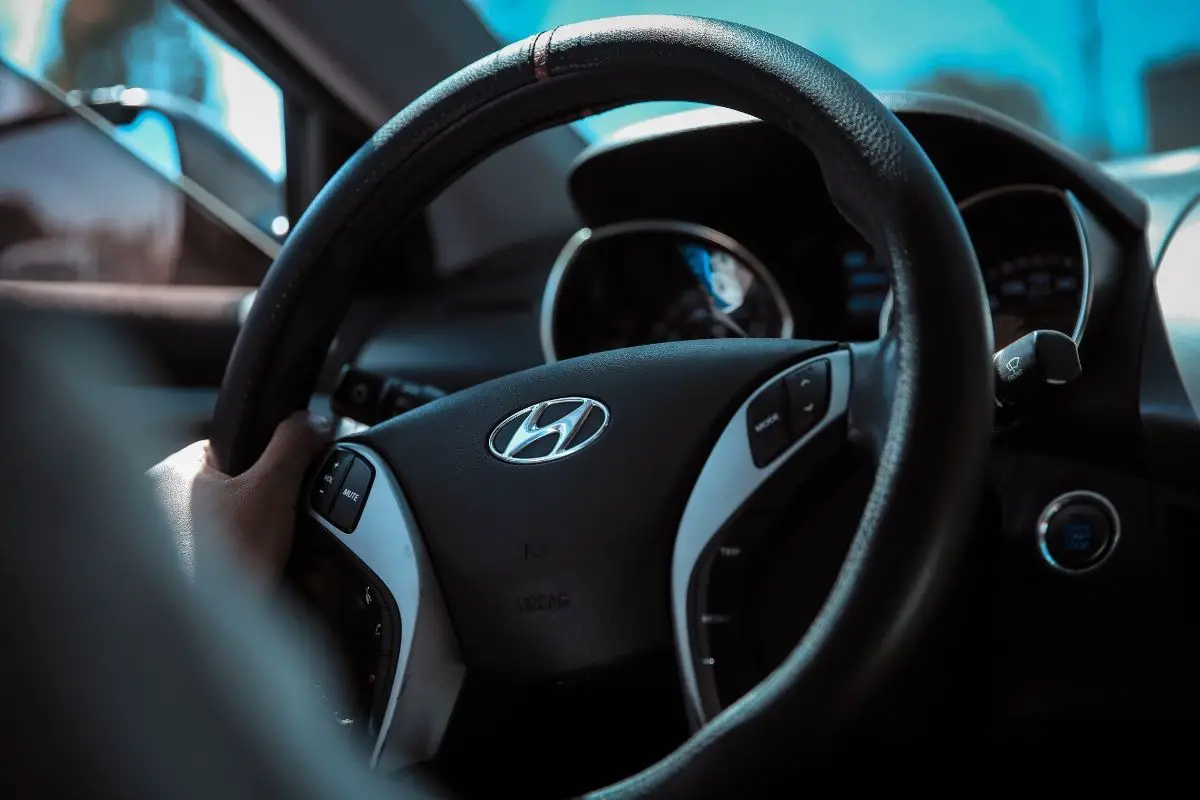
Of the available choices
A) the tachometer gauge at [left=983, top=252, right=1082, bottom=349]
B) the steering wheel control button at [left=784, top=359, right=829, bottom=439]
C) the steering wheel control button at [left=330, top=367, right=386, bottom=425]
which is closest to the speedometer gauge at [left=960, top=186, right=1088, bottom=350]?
the tachometer gauge at [left=983, top=252, right=1082, bottom=349]

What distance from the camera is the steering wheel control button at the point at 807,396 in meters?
0.83

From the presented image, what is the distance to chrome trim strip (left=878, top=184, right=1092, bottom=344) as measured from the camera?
125cm

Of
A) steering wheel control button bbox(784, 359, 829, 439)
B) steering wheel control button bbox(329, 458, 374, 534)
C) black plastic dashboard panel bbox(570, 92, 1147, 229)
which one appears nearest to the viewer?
steering wheel control button bbox(784, 359, 829, 439)

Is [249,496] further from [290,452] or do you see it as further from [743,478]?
[743,478]

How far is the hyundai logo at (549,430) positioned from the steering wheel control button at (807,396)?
148 mm

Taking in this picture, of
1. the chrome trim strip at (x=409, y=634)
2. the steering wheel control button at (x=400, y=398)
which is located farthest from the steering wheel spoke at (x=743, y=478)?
the steering wheel control button at (x=400, y=398)

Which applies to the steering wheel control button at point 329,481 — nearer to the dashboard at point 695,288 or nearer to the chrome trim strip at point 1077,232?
the chrome trim strip at point 1077,232

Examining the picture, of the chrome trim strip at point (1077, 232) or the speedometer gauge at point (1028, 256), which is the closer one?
the chrome trim strip at point (1077, 232)

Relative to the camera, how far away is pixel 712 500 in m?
0.85

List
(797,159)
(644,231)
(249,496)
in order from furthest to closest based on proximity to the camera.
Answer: (644,231)
(797,159)
(249,496)

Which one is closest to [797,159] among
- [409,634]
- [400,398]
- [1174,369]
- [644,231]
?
[644,231]

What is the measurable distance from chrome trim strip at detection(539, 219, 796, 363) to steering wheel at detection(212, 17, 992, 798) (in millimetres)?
783

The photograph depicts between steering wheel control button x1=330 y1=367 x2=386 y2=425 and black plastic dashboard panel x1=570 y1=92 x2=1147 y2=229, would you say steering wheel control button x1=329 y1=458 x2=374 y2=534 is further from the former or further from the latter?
black plastic dashboard panel x1=570 y1=92 x2=1147 y2=229

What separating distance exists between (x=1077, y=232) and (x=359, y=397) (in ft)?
2.73
